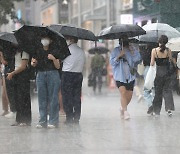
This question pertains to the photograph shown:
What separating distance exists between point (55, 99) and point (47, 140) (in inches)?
57.0

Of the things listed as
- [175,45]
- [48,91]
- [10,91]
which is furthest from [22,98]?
[175,45]

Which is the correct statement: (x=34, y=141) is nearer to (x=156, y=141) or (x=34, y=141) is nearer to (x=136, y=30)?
(x=156, y=141)

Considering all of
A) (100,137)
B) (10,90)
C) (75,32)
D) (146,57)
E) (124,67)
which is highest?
(75,32)

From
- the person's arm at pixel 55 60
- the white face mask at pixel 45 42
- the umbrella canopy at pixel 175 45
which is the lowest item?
the person's arm at pixel 55 60

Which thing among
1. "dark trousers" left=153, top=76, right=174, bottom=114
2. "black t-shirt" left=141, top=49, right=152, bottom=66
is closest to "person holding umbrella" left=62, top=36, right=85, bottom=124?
"dark trousers" left=153, top=76, right=174, bottom=114

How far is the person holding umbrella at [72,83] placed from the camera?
10891mm

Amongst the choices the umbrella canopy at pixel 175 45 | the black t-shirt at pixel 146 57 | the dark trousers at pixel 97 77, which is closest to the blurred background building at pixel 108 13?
the dark trousers at pixel 97 77

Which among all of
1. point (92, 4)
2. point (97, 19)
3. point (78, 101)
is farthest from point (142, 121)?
point (92, 4)

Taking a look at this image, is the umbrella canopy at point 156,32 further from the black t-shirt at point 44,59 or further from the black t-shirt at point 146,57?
the black t-shirt at point 44,59

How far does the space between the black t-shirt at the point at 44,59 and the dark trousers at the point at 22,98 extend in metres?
0.63

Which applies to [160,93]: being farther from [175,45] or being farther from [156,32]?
[156,32]

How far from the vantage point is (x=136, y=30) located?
1159 centimetres

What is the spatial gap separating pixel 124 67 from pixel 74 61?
4.12 ft

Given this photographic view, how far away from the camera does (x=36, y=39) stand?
33.4ft
